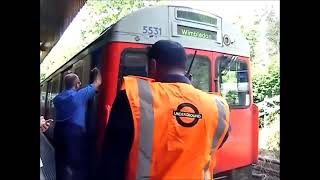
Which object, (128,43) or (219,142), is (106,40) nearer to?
(128,43)

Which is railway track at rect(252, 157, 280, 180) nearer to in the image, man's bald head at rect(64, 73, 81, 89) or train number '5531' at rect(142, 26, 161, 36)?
train number '5531' at rect(142, 26, 161, 36)

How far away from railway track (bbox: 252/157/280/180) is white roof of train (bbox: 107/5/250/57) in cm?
43

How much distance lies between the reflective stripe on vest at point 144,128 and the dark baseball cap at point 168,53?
113 millimetres

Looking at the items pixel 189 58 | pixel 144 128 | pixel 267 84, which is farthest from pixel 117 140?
pixel 267 84

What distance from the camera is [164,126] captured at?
1.60 m

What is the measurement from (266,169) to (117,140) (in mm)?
609

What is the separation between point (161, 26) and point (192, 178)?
1.96ft

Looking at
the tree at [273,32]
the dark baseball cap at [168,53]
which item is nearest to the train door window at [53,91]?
the dark baseball cap at [168,53]

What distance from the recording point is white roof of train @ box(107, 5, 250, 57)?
1.59m

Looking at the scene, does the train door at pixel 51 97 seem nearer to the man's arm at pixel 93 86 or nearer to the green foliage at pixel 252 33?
the man's arm at pixel 93 86

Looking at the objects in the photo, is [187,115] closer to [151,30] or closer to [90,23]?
[151,30]

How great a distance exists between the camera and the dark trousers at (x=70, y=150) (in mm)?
1606

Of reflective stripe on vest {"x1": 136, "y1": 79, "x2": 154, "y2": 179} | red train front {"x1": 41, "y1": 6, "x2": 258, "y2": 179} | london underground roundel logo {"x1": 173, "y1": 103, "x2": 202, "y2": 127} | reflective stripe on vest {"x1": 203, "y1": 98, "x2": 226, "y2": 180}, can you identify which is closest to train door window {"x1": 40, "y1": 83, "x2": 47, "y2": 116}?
red train front {"x1": 41, "y1": 6, "x2": 258, "y2": 179}
